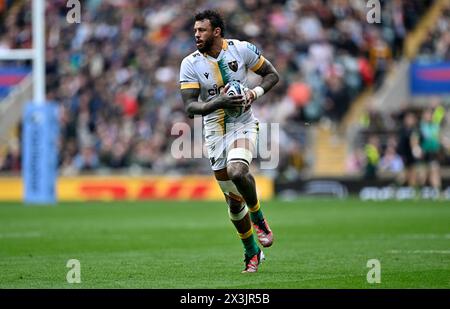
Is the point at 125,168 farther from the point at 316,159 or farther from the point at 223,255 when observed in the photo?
the point at 223,255

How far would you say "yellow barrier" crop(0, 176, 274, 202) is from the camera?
2914 cm

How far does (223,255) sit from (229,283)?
3126 millimetres

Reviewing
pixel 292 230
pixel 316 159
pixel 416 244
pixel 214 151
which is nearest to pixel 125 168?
pixel 316 159

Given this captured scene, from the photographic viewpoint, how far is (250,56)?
11453 millimetres

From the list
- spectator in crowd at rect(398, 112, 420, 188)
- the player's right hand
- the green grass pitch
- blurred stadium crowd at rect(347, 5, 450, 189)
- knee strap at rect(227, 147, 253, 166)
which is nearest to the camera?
the green grass pitch

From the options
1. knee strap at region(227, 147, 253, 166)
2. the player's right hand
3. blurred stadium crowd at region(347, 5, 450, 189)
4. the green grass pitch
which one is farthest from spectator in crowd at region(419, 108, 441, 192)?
the player's right hand

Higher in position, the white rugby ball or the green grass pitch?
the white rugby ball

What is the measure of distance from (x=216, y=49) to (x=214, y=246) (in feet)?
13.6

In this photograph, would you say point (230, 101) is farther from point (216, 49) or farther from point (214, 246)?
point (214, 246)

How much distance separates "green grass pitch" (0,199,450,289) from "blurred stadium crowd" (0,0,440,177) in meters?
5.99

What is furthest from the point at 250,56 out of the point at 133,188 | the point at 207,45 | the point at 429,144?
the point at 133,188

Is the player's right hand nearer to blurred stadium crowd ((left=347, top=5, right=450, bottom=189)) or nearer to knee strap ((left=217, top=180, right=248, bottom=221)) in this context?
knee strap ((left=217, top=180, right=248, bottom=221))

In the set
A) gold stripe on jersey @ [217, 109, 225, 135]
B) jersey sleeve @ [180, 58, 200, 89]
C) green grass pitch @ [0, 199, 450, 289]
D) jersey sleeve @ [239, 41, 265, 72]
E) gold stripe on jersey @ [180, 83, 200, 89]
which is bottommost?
green grass pitch @ [0, 199, 450, 289]

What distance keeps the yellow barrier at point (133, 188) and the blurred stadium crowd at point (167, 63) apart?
1.77 feet
